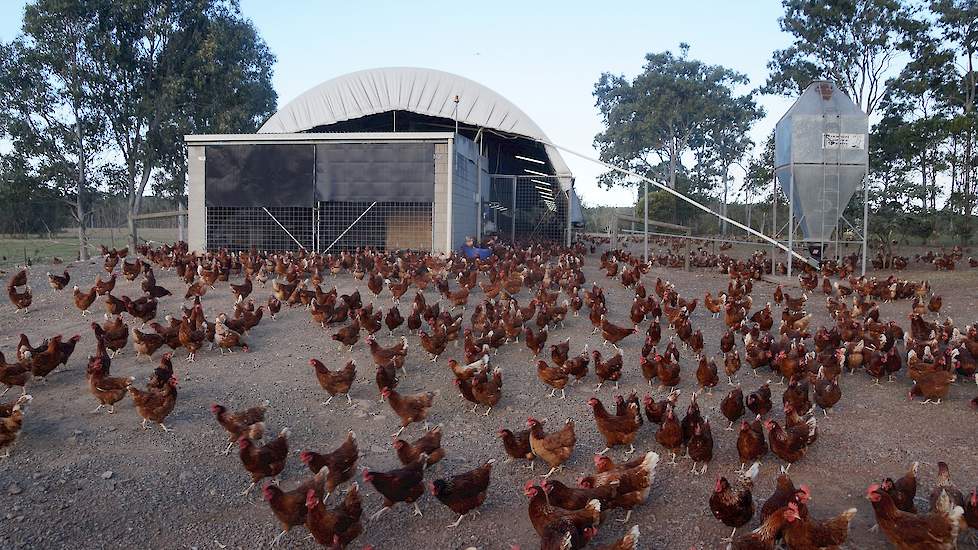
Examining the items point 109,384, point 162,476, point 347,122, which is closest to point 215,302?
point 109,384

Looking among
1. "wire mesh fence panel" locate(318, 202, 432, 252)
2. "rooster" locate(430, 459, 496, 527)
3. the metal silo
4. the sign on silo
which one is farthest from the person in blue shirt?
"rooster" locate(430, 459, 496, 527)

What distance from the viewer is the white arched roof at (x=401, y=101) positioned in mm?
24094

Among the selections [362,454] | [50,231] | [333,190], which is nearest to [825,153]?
[333,190]

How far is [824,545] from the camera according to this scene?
4152mm

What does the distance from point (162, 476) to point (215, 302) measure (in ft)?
24.0

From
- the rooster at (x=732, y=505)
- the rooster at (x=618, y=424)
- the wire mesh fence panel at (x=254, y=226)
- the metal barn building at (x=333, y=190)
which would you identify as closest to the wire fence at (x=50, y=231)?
the wire mesh fence panel at (x=254, y=226)

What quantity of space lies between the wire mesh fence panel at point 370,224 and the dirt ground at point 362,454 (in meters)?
9.75

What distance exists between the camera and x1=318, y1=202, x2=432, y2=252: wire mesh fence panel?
19.4 meters

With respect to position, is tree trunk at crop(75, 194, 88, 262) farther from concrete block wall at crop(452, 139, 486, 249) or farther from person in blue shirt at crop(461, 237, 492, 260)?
person in blue shirt at crop(461, 237, 492, 260)

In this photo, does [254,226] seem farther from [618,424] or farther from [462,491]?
[462,491]

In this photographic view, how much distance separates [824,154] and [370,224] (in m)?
13.2

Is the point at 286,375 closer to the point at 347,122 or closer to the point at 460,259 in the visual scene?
the point at 460,259

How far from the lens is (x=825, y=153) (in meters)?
16.6

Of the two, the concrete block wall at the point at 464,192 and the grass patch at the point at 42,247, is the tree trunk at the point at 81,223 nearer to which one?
the grass patch at the point at 42,247
